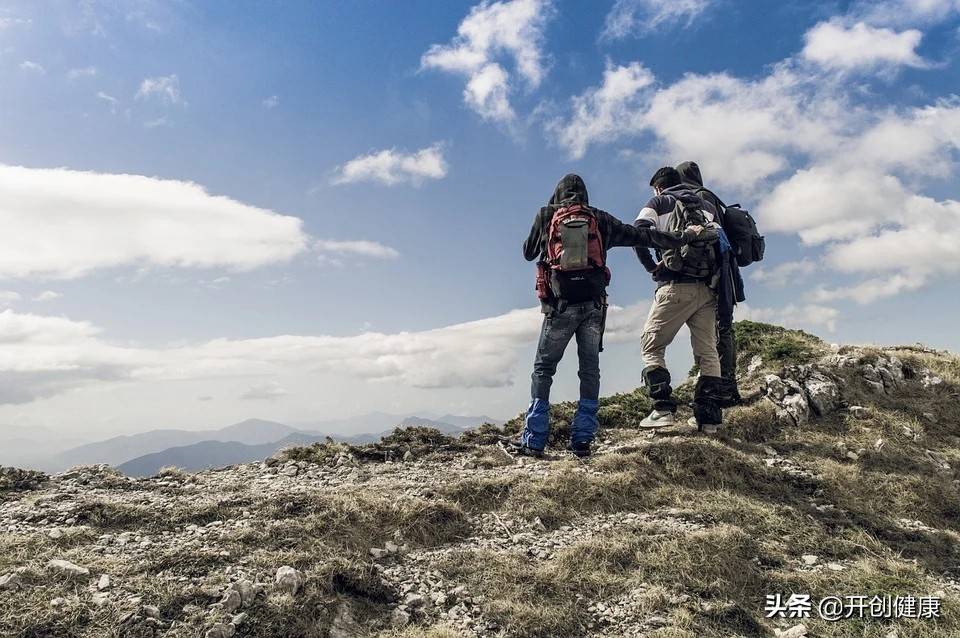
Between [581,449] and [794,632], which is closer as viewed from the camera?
[794,632]

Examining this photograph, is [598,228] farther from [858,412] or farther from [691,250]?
[858,412]

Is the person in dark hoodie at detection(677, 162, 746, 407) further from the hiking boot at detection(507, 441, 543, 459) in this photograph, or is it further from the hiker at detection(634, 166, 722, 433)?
the hiking boot at detection(507, 441, 543, 459)

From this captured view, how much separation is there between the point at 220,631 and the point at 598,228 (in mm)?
6643

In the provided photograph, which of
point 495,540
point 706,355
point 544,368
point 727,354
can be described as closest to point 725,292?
point 706,355

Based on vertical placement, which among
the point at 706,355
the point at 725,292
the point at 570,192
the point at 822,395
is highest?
the point at 570,192

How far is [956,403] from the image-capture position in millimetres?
10977

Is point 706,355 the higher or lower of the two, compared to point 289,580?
higher

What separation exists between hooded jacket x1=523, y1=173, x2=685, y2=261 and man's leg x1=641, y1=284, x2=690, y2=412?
839mm

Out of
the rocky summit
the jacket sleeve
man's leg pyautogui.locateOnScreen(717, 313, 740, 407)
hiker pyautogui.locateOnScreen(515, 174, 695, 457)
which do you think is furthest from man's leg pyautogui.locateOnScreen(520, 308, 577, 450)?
man's leg pyautogui.locateOnScreen(717, 313, 740, 407)

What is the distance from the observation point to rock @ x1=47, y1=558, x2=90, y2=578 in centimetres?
475

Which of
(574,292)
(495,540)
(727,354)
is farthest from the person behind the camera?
(727,354)

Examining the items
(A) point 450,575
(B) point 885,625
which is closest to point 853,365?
(B) point 885,625

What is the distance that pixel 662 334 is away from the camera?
9.30m

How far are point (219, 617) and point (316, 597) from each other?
29.5 inches
